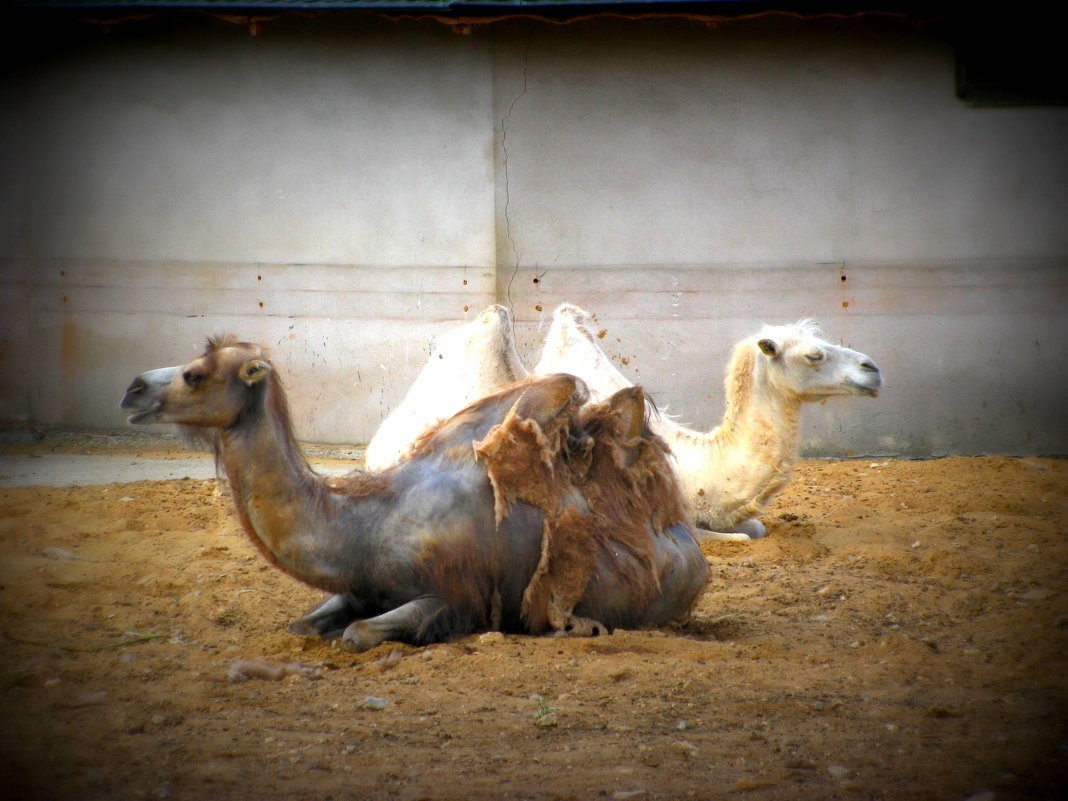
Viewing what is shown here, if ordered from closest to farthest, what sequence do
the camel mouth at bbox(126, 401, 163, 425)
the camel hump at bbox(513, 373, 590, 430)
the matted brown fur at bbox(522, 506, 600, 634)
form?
1. the camel mouth at bbox(126, 401, 163, 425)
2. the matted brown fur at bbox(522, 506, 600, 634)
3. the camel hump at bbox(513, 373, 590, 430)

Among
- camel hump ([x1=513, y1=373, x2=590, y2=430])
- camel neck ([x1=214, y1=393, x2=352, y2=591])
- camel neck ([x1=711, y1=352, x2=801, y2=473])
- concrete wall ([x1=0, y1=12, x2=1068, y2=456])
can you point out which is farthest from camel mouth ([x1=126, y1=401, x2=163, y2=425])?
concrete wall ([x1=0, y1=12, x2=1068, y2=456])

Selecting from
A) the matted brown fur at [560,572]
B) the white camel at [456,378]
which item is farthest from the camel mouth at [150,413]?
the white camel at [456,378]

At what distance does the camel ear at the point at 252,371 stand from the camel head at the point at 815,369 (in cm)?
377

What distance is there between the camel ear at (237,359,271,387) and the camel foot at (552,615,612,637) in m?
1.51

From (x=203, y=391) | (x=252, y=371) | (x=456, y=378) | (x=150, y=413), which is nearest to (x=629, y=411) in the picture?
(x=252, y=371)

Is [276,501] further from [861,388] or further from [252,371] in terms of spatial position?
[861,388]

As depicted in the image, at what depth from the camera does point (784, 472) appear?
293 inches

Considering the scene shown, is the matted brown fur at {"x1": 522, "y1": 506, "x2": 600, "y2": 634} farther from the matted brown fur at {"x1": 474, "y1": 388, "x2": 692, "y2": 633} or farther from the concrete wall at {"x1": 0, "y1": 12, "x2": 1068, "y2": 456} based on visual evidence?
the concrete wall at {"x1": 0, "y1": 12, "x2": 1068, "y2": 456}

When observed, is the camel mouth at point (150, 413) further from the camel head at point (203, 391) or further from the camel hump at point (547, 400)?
the camel hump at point (547, 400)

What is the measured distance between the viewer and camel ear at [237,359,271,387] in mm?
4543

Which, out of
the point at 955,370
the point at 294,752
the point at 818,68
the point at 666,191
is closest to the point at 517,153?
the point at 666,191

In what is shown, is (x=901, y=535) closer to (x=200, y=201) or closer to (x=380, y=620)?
(x=380, y=620)

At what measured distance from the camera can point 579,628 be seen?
482 cm

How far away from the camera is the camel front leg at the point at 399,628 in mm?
4535
